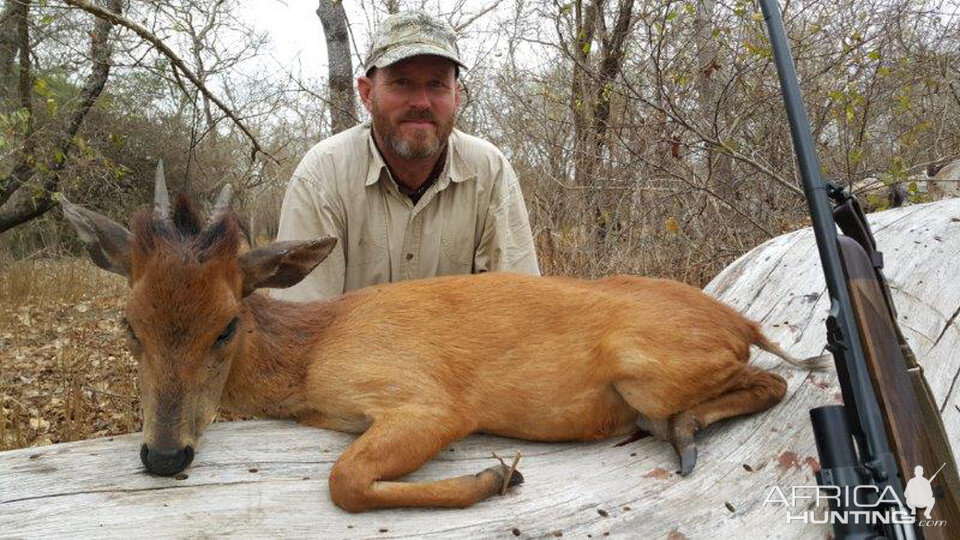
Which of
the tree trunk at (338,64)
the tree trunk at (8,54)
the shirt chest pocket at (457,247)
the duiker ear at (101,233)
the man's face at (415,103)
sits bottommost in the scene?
the shirt chest pocket at (457,247)

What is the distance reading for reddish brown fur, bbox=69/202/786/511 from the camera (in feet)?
10.1

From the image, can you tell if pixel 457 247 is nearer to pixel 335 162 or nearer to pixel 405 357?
pixel 335 162

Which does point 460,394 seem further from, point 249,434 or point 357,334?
point 249,434

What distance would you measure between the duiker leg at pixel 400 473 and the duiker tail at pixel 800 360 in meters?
1.52

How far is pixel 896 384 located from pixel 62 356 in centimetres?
779

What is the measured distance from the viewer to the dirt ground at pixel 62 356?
238 inches

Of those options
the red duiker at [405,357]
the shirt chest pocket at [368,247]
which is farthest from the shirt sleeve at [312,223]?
the red duiker at [405,357]

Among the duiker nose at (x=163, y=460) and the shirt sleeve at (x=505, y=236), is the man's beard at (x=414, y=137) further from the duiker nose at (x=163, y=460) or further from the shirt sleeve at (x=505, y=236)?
the duiker nose at (x=163, y=460)

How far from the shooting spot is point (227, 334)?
130 inches

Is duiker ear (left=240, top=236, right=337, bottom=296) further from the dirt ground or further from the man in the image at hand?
the man

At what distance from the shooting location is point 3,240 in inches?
624

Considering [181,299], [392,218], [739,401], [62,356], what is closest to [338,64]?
[62,356]

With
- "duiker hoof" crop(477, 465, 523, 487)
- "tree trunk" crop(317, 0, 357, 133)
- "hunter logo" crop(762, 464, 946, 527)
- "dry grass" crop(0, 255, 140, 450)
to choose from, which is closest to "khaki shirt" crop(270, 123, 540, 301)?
"dry grass" crop(0, 255, 140, 450)

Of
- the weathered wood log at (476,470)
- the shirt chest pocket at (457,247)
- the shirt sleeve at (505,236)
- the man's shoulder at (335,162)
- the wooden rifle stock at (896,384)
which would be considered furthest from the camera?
the shirt sleeve at (505,236)
